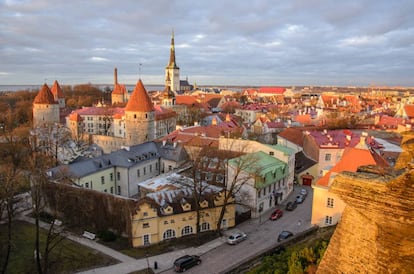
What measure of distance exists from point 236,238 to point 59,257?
8.26 meters

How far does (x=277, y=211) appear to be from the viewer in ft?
64.8

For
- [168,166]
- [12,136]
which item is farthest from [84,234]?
[12,136]

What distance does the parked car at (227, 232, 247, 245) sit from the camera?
1627 cm

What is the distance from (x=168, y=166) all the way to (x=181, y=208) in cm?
900

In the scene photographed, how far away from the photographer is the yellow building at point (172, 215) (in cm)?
1616

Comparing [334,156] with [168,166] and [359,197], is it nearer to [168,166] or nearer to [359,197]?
[168,166]

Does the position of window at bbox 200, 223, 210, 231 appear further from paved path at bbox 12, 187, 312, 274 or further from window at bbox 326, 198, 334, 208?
window at bbox 326, 198, 334, 208

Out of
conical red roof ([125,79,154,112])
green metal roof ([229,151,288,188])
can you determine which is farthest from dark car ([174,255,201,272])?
conical red roof ([125,79,154,112])

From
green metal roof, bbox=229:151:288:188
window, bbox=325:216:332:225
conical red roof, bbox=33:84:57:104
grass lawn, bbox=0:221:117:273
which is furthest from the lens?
conical red roof, bbox=33:84:57:104

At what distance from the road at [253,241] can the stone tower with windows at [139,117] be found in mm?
17157

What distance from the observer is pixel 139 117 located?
108 feet

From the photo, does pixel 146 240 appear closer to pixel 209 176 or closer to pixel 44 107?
pixel 209 176

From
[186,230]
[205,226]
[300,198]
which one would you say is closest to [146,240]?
[186,230]

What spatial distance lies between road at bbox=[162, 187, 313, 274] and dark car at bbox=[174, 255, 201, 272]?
0.18 m
